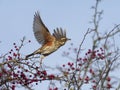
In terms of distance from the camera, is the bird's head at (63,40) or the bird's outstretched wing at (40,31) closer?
the bird's head at (63,40)

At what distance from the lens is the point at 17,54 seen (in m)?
4.42

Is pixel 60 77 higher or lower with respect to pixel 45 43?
lower

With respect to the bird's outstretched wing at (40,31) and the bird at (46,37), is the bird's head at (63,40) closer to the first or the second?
Result: the bird at (46,37)

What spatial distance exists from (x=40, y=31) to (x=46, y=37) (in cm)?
12

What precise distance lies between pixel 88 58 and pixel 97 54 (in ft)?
0.58

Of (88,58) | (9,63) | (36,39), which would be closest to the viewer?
(9,63)

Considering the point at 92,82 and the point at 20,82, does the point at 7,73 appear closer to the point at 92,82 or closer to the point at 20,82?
the point at 20,82

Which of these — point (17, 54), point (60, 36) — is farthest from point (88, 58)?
point (17, 54)

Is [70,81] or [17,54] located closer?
[70,81]

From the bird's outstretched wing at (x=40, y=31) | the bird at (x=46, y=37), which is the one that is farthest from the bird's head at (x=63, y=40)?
the bird's outstretched wing at (x=40, y=31)

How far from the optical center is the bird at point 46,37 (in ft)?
15.0

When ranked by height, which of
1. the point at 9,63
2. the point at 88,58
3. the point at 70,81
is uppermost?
the point at 88,58

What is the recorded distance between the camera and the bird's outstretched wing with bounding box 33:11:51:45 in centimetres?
481

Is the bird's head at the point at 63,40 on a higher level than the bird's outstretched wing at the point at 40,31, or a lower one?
lower
